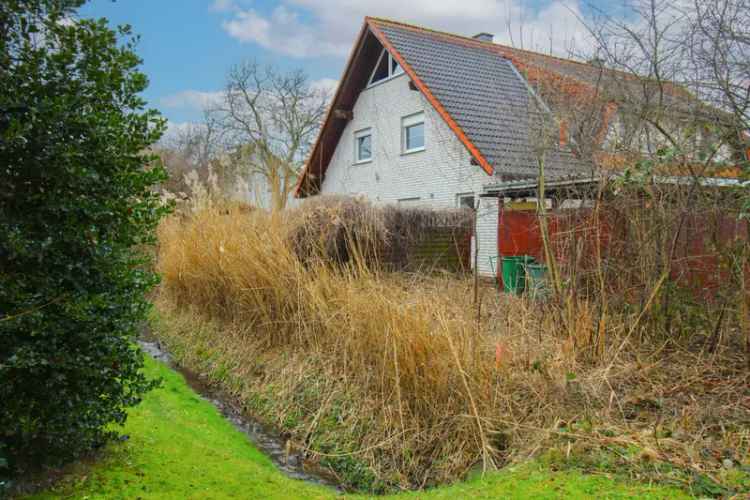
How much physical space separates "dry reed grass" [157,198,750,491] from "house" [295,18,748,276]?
5.15m

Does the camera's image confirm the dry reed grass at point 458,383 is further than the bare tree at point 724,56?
No

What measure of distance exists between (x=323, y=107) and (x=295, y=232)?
66.5ft

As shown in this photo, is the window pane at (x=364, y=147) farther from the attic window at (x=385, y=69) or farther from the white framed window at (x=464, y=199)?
the white framed window at (x=464, y=199)

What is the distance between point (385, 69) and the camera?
17.4 m

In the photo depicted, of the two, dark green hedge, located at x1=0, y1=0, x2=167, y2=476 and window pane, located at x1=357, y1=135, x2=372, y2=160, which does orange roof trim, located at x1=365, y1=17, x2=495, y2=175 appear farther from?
dark green hedge, located at x1=0, y1=0, x2=167, y2=476

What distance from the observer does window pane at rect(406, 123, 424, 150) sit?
1612cm

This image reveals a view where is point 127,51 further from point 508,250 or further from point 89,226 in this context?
point 508,250

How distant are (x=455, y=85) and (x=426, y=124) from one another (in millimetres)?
1298

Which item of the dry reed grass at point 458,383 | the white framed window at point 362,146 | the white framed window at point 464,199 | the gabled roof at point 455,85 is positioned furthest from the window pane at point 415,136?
the dry reed grass at point 458,383

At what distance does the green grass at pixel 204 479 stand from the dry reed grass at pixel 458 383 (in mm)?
359

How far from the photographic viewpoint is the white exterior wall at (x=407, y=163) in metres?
13.6

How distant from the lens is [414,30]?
17.1 meters

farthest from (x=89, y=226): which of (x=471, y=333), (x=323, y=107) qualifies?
(x=323, y=107)

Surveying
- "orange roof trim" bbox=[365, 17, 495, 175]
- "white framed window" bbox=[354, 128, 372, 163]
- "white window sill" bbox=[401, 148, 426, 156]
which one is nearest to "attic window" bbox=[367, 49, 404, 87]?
"orange roof trim" bbox=[365, 17, 495, 175]
